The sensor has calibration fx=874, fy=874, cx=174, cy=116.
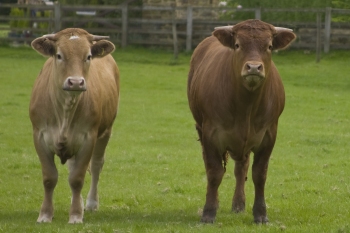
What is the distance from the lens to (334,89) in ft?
82.7

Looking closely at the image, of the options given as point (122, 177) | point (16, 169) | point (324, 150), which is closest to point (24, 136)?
point (16, 169)

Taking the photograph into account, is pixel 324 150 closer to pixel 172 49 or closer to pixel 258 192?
pixel 258 192

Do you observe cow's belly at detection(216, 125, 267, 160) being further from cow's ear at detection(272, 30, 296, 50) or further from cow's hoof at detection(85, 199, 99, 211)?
cow's hoof at detection(85, 199, 99, 211)

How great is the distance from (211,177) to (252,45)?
4.77ft

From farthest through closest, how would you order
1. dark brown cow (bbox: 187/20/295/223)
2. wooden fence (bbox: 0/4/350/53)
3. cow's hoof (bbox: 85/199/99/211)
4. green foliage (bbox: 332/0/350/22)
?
green foliage (bbox: 332/0/350/22)
wooden fence (bbox: 0/4/350/53)
cow's hoof (bbox: 85/199/99/211)
dark brown cow (bbox: 187/20/295/223)

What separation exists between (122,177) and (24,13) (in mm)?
30427

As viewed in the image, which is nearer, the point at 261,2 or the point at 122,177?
the point at 122,177

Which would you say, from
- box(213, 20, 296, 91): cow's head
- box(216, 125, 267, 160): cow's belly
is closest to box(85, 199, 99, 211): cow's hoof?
box(216, 125, 267, 160): cow's belly

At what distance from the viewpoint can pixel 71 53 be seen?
28.3 ft

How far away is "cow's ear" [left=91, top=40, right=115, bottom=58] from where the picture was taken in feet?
29.6

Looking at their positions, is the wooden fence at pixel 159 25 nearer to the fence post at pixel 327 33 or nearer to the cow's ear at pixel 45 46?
the fence post at pixel 327 33

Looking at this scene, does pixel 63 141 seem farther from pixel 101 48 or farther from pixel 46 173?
pixel 101 48

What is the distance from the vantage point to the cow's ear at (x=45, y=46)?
8.82m

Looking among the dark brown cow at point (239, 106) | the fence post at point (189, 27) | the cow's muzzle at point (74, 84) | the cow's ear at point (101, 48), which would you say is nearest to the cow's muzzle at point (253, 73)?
the dark brown cow at point (239, 106)
